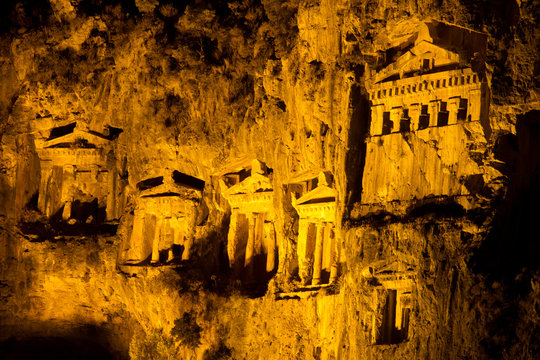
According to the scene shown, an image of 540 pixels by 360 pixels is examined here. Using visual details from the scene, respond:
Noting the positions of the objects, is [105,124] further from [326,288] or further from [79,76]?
[326,288]

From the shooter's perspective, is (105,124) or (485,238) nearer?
(485,238)

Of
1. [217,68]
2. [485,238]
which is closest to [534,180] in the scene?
[485,238]

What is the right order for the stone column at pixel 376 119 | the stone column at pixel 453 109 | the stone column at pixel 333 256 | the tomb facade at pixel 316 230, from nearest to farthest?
the stone column at pixel 453 109
the stone column at pixel 376 119
the stone column at pixel 333 256
the tomb facade at pixel 316 230

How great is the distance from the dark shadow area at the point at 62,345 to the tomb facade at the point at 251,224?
6.62m

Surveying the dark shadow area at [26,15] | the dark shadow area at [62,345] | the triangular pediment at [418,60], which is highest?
the dark shadow area at [26,15]

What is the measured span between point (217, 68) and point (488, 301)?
15.1m

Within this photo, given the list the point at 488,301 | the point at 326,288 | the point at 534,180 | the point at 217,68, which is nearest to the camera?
the point at 488,301

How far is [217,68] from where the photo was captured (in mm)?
48375

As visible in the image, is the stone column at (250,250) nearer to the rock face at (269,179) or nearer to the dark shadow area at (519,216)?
the rock face at (269,179)

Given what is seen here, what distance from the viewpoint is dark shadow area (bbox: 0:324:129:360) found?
51.3 m

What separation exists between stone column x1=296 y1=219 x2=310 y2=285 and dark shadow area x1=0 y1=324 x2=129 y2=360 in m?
9.36

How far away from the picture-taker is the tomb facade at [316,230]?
4478cm

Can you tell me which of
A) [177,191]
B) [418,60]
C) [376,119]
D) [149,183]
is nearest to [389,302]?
[376,119]

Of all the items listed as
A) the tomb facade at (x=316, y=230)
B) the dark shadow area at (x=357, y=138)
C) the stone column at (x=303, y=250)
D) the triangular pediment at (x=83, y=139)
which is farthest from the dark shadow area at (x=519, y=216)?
the triangular pediment at (x=83, y=139)
